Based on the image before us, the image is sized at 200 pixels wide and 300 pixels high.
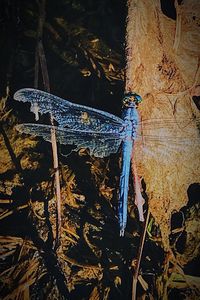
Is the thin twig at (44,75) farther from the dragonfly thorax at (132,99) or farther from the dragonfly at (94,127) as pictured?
the dragonfly thorax at (132,99)

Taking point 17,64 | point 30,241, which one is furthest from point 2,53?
point 30,241

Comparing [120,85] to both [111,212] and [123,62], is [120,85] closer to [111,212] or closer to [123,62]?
[123,62]

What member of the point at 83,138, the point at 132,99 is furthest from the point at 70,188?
the point at 132,99

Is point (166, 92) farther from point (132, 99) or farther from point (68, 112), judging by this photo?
point (68, 112)

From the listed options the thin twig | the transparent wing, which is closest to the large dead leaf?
the transparent wing

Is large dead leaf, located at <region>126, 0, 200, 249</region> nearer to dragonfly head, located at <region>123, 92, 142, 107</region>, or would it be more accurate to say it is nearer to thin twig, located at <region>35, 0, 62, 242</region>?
dragonfly head, located at <region>123, 92, 142, 107</region>

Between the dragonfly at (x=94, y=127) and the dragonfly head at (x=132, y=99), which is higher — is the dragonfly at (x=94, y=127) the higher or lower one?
the lower one

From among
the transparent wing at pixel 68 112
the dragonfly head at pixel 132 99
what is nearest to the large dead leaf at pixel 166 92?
the dragonfly head at pixel 132 99

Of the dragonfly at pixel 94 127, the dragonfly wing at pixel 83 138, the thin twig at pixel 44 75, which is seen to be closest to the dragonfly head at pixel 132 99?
the dragonfly at pixel 94 127
